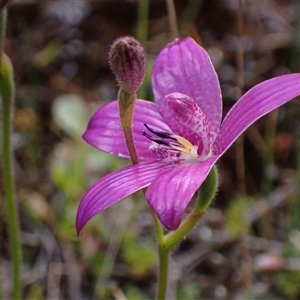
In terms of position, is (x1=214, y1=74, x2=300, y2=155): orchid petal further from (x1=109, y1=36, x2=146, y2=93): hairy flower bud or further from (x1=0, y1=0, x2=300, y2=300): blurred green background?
(x1=0, y1=0, x2=300, y2=300): blurred green background

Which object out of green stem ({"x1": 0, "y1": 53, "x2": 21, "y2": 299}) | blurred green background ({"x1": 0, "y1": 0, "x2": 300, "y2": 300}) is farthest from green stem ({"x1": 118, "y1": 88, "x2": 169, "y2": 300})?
blurred green background ({"x1": 0, "y1": 0, "x2": 300, "y2": 300})

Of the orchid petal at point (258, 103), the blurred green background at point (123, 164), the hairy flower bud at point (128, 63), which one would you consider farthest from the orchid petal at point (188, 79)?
the blurred green background at point (123, 164)

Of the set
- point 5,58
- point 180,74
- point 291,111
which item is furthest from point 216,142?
point 291,111

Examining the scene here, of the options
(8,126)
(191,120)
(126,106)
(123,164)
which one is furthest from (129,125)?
(123,164)

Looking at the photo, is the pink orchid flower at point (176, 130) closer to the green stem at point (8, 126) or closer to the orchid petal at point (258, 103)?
the orchid petal at point (258, 103)

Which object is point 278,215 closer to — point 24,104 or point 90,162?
point 90,162

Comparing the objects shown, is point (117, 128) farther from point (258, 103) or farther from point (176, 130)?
point (258, 103)
